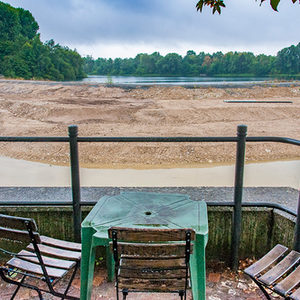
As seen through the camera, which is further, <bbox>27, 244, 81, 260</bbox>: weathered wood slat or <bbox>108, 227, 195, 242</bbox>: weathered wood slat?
<bbox>27, 244, 81, 260</bbox>: weathered wood slat

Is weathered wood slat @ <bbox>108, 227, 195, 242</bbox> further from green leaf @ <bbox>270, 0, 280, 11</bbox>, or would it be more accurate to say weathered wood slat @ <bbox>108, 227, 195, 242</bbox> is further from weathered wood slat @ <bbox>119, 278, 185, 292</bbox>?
green leaf @ <bbox>270, 0, 280, 11</bbox>

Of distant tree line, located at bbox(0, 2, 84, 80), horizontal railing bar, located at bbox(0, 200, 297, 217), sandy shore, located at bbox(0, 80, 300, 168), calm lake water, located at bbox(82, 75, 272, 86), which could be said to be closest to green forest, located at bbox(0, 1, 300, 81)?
distant tree line, located at bbox(0, 2, 84, 80)

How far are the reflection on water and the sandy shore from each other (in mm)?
555

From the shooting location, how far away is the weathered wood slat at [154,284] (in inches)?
79.7

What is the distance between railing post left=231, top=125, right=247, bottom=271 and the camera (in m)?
2.77

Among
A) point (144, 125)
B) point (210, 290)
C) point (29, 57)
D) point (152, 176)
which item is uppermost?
point (29, 57)

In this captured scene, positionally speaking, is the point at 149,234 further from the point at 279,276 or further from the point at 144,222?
the point at 279,276

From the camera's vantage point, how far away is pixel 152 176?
980cm

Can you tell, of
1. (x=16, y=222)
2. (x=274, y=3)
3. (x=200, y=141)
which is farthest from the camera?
(x=200, y=141)

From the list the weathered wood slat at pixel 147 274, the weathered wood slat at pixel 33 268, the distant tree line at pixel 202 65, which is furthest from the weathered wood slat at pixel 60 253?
the distant tree line at pixel 202 65

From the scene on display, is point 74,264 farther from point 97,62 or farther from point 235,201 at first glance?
point 97,62

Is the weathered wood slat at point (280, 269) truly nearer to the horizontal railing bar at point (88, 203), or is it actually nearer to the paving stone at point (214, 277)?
the horizontal railing bar at point (88, 203)

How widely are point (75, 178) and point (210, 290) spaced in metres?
1.39

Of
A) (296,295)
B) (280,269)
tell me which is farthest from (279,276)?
(296,295)
